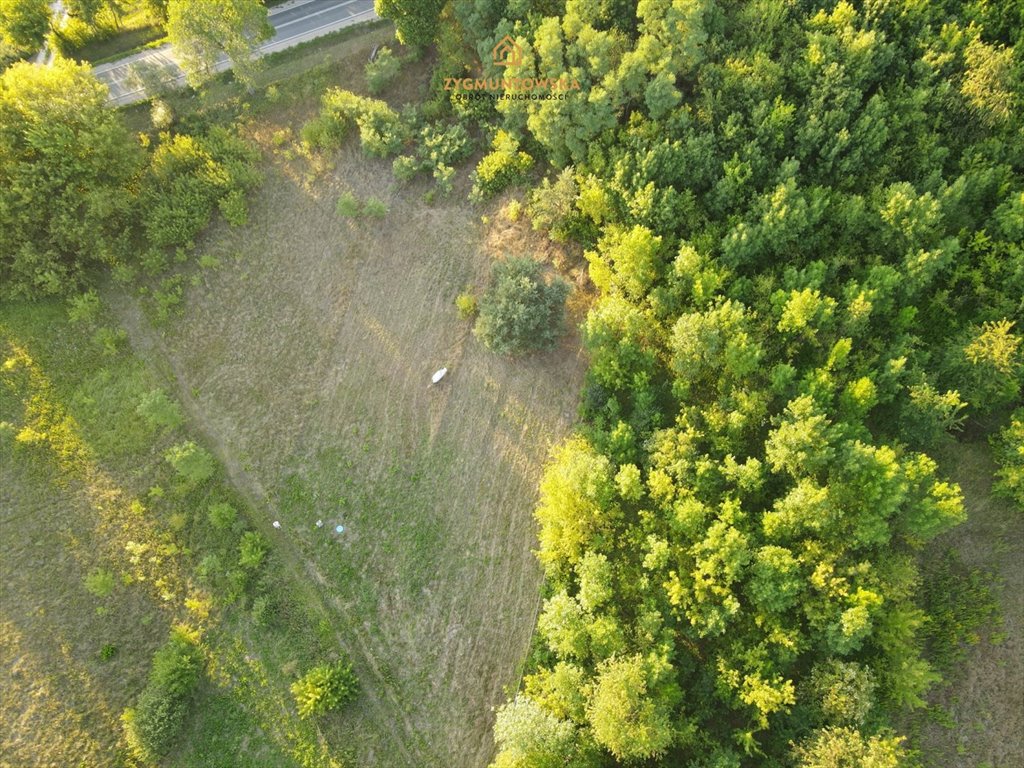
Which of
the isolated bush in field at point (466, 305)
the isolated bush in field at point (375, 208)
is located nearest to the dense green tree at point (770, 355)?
the isolated bush in field at point (466, 305)

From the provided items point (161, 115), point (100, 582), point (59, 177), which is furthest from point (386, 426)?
point (161, 115)

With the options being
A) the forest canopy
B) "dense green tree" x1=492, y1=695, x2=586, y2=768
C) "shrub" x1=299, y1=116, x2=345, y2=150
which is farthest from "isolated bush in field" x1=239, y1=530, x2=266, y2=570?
"shrub" x1=299, y1=116, x2=345, y2=150

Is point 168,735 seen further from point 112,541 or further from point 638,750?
point 638,750

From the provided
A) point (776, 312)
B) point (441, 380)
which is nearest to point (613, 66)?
point (776, 312)

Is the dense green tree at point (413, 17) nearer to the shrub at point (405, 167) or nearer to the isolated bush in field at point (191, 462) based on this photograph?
the shrub at point (405, 167)

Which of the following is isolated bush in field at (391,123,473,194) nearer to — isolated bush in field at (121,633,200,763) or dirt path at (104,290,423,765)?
dirt path at (104,290,423,765)

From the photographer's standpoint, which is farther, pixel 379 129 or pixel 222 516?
pixel 379 129

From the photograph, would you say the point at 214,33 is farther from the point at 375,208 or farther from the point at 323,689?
the point at 323,689
